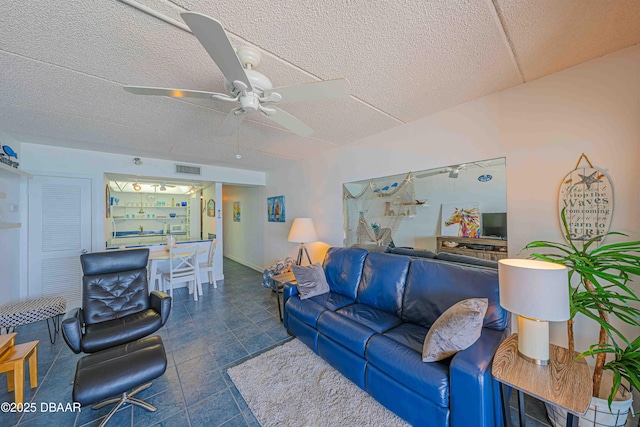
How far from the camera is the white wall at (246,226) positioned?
5457 mm

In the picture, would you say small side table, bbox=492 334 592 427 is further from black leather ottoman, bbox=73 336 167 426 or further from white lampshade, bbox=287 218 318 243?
white lampshade, bbox=287 218 318 243

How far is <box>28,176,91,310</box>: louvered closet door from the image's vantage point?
10.3 ft

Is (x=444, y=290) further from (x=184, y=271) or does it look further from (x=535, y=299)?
(x=184, y=271)

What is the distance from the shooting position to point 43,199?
320 centimetres

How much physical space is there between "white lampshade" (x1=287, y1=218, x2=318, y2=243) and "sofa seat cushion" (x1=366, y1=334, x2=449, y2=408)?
200cm

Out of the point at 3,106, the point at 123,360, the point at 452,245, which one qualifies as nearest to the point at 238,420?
the point at 123,360

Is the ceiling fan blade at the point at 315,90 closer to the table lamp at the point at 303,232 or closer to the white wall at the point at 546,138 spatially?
the white wall at the point at 546,138

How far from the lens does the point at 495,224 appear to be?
2014mm

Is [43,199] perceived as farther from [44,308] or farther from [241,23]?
[241,23]

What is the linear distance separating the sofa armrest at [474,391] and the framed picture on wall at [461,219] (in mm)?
1113

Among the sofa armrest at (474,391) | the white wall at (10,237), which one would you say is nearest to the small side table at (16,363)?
the white wall at (10,237)

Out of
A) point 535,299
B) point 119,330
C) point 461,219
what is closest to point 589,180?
point 461,219

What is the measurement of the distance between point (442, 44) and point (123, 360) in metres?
2.95

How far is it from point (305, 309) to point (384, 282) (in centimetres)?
86
